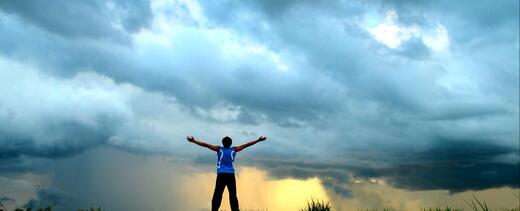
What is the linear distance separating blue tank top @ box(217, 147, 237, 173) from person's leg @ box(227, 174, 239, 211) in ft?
0.89

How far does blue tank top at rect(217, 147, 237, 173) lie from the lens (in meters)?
15.9

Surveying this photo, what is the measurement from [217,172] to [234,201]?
3.78 feet

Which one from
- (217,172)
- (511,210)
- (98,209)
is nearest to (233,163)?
(217,172)

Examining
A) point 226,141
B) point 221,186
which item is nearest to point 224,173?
point 221,186

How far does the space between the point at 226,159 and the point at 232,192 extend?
45.2 inches

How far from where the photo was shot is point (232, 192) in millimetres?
15977

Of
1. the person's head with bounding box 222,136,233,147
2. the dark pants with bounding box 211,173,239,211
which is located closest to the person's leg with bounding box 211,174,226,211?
the dark pants with bounding box 211,173,239,211

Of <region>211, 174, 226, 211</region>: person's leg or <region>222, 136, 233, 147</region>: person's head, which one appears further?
<region>222, 136, 233, 147</region>: person's head

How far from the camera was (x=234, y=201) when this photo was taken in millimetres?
16078

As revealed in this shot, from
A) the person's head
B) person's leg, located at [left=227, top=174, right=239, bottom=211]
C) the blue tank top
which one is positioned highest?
the person's head

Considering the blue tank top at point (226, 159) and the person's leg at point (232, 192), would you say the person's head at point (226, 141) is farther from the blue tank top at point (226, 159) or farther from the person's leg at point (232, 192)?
the person's leg at point (232, 192)

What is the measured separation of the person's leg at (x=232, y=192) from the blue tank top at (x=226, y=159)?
0.89 ft

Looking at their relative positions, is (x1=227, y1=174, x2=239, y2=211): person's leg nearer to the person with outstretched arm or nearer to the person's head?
the person with outstretched arm

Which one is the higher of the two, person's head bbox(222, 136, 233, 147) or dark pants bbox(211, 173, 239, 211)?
person's head bbox(222, 136, 233, 147)
